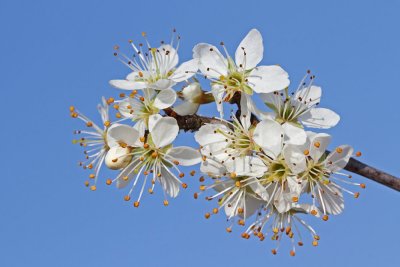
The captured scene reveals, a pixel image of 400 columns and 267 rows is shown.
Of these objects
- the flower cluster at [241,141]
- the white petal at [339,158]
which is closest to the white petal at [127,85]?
the flower cluster at [241,141]

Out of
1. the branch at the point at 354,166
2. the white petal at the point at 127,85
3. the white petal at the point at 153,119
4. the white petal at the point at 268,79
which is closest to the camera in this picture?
the branch at the point at 354,166

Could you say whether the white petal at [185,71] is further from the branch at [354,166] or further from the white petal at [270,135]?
the white petal at [270,135]

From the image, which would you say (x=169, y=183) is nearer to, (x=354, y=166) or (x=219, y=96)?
(x=219, y=96)

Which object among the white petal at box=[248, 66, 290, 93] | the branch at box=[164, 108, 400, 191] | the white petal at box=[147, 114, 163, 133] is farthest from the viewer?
the white petal at box=[147, 114, 163, 133]

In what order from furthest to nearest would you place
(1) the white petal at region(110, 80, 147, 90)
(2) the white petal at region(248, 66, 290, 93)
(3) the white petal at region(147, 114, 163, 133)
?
(1) the white petal at region(110, 80, 147, 90)
(3) the white petal at region(147, 114, 163, 133)
(2) the white petal at region(248, 66, 290, 93)

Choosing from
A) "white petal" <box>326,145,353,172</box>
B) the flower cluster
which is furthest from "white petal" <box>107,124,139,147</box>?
"white petal" <box>326,145,353,172</box>

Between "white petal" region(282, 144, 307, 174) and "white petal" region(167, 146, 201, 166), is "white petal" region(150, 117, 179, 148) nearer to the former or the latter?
"white petal" region(167, 146, 201, 166)
